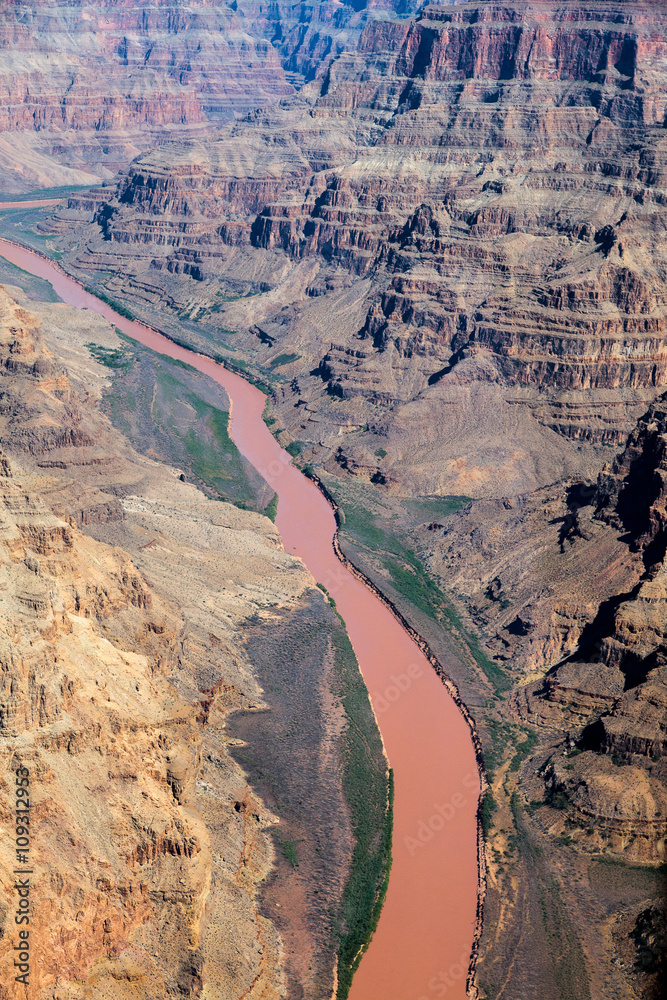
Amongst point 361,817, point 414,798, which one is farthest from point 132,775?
point 414,798

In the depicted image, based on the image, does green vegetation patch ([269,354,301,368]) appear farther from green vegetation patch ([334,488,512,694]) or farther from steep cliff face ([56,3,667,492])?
green vegetation patch ([334,488,512,694])

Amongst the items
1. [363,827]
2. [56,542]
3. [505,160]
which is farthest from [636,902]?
[505,160]

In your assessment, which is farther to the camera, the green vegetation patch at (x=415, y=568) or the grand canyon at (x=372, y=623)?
the green vegetation patch at (x=415, y=568)

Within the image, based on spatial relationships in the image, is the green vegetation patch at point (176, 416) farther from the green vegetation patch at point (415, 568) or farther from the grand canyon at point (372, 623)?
the green vegetation patch at point (415, 568)

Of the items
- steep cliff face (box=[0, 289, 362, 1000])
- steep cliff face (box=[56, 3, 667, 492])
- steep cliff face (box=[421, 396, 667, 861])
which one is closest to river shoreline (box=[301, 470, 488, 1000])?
steep cliff face (box=[421, 396, 667, 861])

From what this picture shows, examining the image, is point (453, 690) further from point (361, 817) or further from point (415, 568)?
point (415, 568)

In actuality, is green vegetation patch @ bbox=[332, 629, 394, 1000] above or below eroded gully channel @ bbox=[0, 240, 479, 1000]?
above

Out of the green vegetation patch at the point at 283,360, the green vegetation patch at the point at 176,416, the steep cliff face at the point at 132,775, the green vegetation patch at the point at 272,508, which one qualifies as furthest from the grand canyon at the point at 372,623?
the green vegetation patch at the point at 272,508
